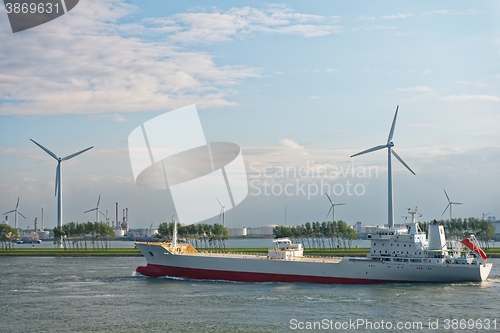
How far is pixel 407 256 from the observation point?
2197 inches

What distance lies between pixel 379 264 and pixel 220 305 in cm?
1927

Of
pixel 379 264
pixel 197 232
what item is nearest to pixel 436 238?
pixel 379 264

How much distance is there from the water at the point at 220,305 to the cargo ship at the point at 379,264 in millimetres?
1725

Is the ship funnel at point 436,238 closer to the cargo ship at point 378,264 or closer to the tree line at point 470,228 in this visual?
the cargo ship at point 378,264

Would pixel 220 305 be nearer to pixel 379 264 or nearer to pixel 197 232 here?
pixel 379 264

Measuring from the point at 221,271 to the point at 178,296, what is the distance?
40.2 feet

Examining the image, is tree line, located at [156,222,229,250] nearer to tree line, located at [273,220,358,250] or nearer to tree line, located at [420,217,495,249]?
tree line, located at [273,220,358,250]

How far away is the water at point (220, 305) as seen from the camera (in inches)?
1463

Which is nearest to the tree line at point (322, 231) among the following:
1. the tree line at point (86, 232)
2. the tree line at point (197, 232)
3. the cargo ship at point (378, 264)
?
the tree line at point (197, 232)

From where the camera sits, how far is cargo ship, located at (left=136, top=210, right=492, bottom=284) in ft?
179

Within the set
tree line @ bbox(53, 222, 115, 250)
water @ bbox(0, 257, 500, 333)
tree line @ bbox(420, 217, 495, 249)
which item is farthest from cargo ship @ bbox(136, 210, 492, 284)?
tree line @ bbox(53, 222, 115, 250)

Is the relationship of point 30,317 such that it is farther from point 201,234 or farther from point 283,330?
point 201,234

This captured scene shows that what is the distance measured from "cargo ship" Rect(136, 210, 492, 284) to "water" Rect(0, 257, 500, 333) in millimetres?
1725

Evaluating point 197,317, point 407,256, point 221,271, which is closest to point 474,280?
point 407,256
